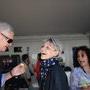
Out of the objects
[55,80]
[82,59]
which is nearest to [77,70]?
[82,59]

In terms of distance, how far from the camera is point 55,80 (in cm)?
219

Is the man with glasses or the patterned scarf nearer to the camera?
the man with glasses

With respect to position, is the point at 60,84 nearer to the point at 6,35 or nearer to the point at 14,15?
the point at 6,35

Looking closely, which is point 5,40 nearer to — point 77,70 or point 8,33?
point 8,33

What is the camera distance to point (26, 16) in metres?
5.77

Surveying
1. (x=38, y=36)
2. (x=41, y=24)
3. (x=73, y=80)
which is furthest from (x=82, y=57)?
(x=38, y=36)

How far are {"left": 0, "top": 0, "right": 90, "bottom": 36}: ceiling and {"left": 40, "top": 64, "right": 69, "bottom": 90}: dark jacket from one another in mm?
2712

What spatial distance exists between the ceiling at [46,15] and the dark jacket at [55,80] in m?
2.71

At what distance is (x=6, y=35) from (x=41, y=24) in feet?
14.9

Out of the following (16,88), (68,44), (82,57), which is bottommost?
(16,88)

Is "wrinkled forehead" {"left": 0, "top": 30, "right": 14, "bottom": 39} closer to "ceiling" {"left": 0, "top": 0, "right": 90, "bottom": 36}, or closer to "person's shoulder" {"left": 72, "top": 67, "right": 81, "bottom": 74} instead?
"person's shoulder" {"left": 72, "top": 67, "right": 81, "bottom": 74}

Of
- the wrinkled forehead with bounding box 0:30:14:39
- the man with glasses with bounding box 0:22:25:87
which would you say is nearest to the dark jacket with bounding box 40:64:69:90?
the man with glasses with bounding box 0:22:25:87

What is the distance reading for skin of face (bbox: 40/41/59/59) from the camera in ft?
7.70

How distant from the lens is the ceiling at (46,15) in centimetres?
495
